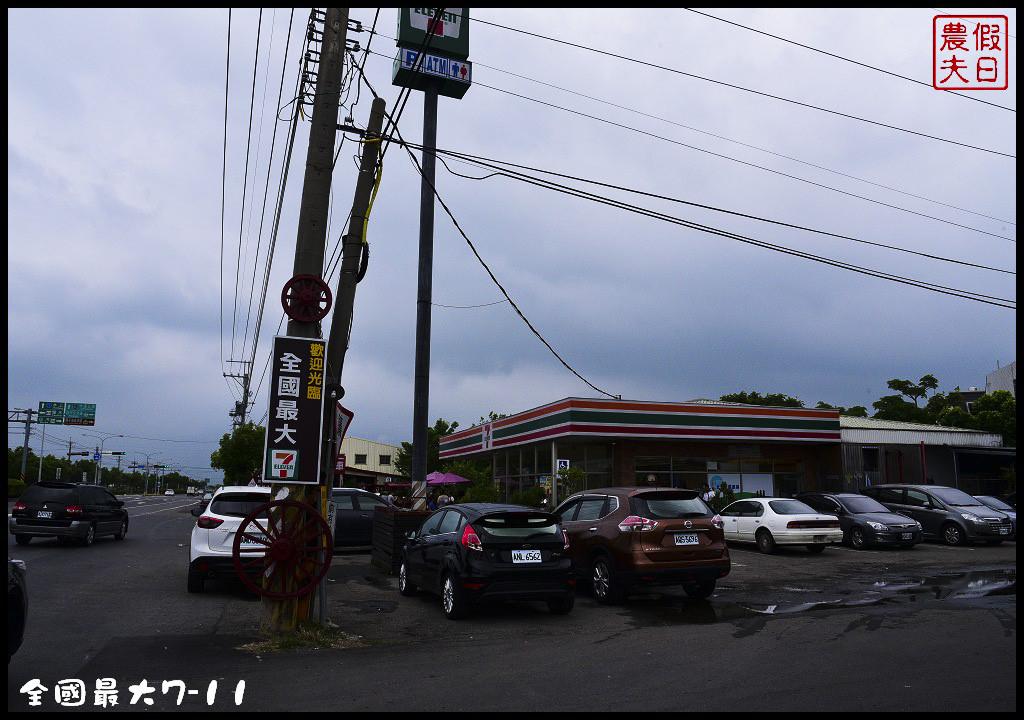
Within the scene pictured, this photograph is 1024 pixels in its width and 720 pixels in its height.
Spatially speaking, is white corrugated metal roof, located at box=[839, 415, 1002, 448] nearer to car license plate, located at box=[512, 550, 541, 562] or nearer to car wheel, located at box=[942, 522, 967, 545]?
car wheel, located at box=[942, 522, 967, 545]

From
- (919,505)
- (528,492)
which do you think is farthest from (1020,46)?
(528,492)

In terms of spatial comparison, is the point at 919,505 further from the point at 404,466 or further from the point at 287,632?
the point at 404,466

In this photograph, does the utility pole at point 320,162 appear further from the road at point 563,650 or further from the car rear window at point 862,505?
the car rear window at point 862,505

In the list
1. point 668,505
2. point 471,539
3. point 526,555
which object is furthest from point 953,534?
point 471,539

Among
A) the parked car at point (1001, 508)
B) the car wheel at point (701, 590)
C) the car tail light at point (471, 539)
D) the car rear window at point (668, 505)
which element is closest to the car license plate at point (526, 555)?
the car tail light at point (471, 539)

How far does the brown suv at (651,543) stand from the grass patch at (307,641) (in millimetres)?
3979

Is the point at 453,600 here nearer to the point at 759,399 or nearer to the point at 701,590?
the point at 701,590

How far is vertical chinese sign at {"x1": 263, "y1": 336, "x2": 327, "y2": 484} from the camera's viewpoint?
328 inches

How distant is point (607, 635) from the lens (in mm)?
8531

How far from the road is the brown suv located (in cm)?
44

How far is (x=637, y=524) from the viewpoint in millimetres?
10445

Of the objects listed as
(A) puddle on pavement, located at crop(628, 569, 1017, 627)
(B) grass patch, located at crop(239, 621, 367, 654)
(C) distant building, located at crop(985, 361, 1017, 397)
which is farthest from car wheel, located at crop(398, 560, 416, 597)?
(C) distant building, located at crop(985, 361, 1017, 397)

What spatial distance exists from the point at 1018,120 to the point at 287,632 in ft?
25.8

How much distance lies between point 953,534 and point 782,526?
598 centimetres
